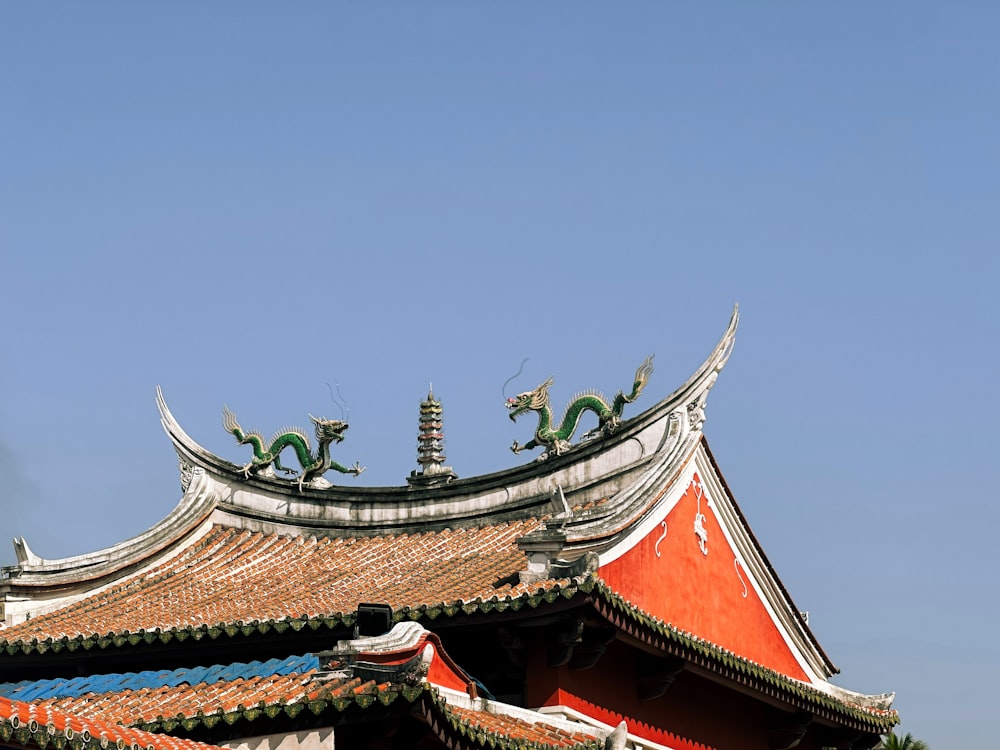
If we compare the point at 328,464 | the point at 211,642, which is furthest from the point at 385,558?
the point at 211,642

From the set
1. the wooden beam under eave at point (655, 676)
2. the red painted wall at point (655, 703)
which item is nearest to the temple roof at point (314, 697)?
the red painted wall at point (655, 703)

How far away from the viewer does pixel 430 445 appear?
2302cm

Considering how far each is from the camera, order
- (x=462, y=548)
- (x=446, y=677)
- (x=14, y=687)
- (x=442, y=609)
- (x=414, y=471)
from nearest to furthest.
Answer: (x=446, y=677) < (x=442, y=609) < (x=14, y=687) < (x=462, y=548) < (x=414, y=471)

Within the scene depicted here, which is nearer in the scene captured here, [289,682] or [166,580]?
[289,682]

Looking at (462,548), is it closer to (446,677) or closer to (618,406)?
(618,406)

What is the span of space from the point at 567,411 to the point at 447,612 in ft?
19.2

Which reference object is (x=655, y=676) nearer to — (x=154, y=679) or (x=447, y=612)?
(x=447, y=612)

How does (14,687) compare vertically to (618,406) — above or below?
below

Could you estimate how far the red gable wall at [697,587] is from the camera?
62.5 feet

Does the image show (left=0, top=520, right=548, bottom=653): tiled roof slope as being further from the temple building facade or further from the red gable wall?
the red gable wall

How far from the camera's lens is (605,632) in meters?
16.9

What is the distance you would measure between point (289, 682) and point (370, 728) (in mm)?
1586

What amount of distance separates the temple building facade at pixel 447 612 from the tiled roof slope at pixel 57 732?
0.22ft

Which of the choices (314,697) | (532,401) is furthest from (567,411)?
(314,697)
